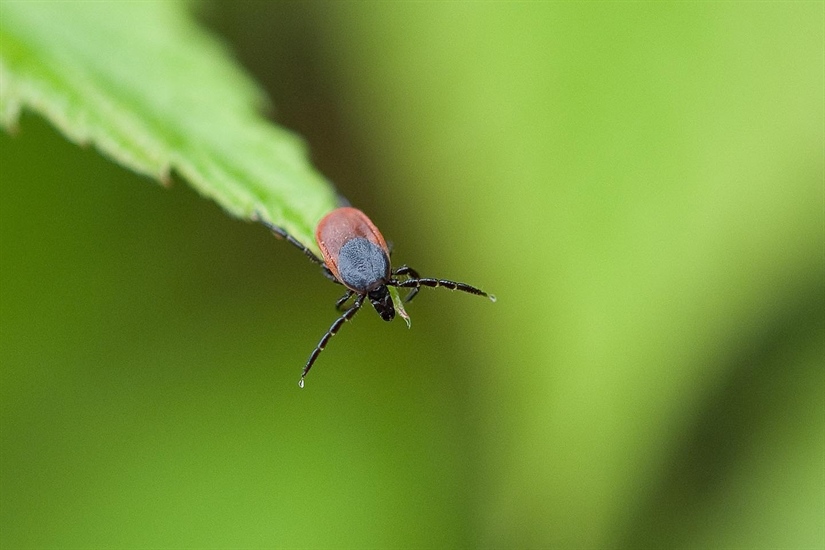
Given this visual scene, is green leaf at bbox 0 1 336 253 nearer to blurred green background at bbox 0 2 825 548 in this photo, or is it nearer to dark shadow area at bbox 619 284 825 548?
blurred green background at bbox 0 2 825 548

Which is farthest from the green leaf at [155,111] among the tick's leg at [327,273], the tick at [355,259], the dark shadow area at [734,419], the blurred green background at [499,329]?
the dark shadow area at [734,419]

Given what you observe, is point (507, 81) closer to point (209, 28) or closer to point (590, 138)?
point (590, 138)

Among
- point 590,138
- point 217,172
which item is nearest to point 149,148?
point 217,172

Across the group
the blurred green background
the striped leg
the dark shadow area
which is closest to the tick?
the striped leg

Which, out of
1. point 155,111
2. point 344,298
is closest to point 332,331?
point 344,298

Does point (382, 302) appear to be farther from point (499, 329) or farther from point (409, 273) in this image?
point (499, 329)
